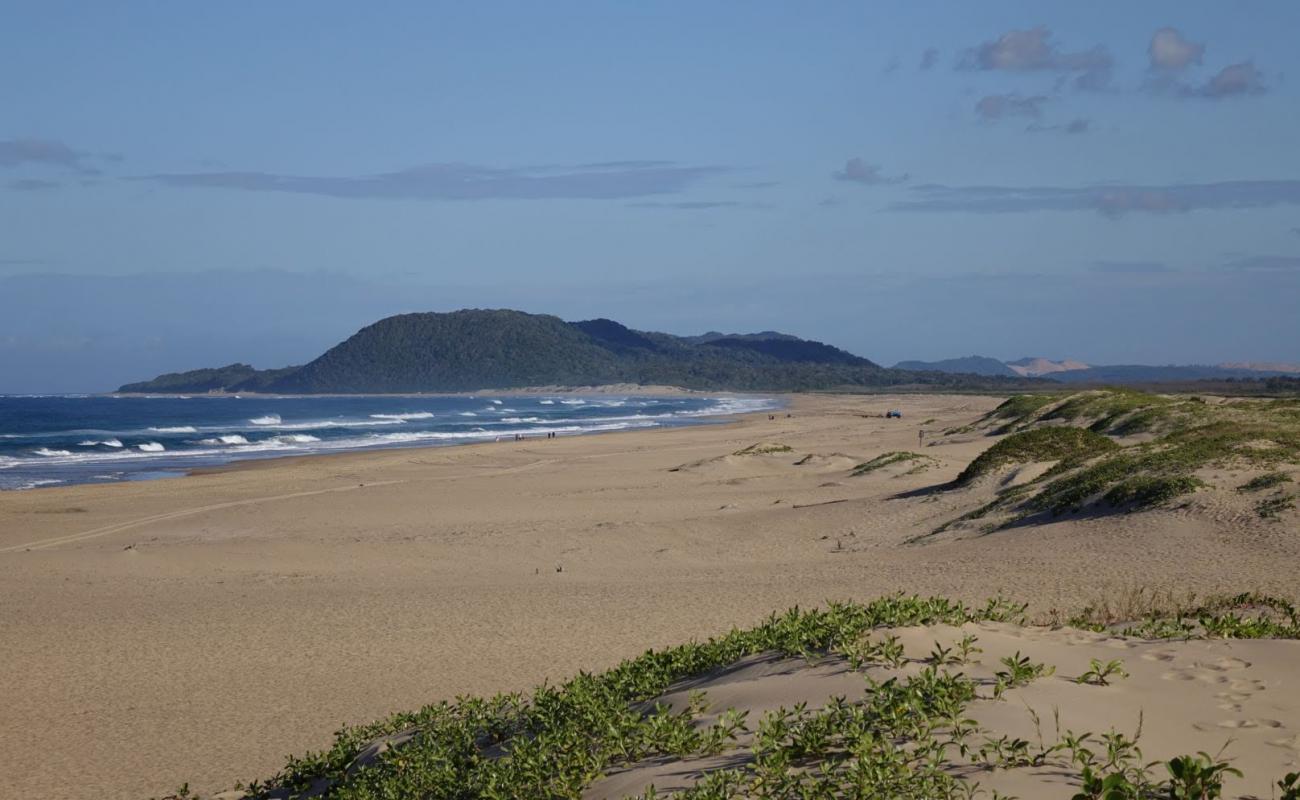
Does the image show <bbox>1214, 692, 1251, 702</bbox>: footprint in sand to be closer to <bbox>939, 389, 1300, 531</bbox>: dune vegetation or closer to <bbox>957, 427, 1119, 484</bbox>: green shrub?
<bbox>939, 389, 1300, 531</bbox>: dune vegetation

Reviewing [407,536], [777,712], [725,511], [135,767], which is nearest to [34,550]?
[407,536]

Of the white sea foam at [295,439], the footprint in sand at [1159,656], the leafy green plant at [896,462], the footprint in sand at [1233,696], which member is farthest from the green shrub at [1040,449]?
the white sea foam at [295,439]

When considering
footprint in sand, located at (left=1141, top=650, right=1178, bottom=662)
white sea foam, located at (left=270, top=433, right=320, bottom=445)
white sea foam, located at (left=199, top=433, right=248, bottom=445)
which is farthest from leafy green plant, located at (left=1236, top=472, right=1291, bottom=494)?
white sea foam, located at (left=199, top=433, right=248, bottom=445)

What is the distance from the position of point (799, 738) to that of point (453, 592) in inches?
394

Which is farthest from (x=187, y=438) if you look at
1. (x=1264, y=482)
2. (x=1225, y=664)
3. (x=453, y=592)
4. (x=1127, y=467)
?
(x=1225, y=664)

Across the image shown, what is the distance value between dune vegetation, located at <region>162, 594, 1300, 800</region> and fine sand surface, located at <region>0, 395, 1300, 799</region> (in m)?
0.45

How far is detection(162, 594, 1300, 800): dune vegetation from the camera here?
13.6ft

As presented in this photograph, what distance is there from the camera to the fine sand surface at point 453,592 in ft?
27.7

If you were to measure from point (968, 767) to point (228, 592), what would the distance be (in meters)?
12.9

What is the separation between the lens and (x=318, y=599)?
558 inches

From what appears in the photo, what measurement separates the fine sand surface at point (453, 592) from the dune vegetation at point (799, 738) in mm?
453

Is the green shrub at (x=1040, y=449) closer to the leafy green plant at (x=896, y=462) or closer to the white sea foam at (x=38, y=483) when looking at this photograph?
the leafy green plant at (x=896, y=462)

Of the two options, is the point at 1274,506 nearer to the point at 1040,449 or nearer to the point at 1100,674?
the point at 1040,449

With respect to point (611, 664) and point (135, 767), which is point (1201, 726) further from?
point (135, 767)
